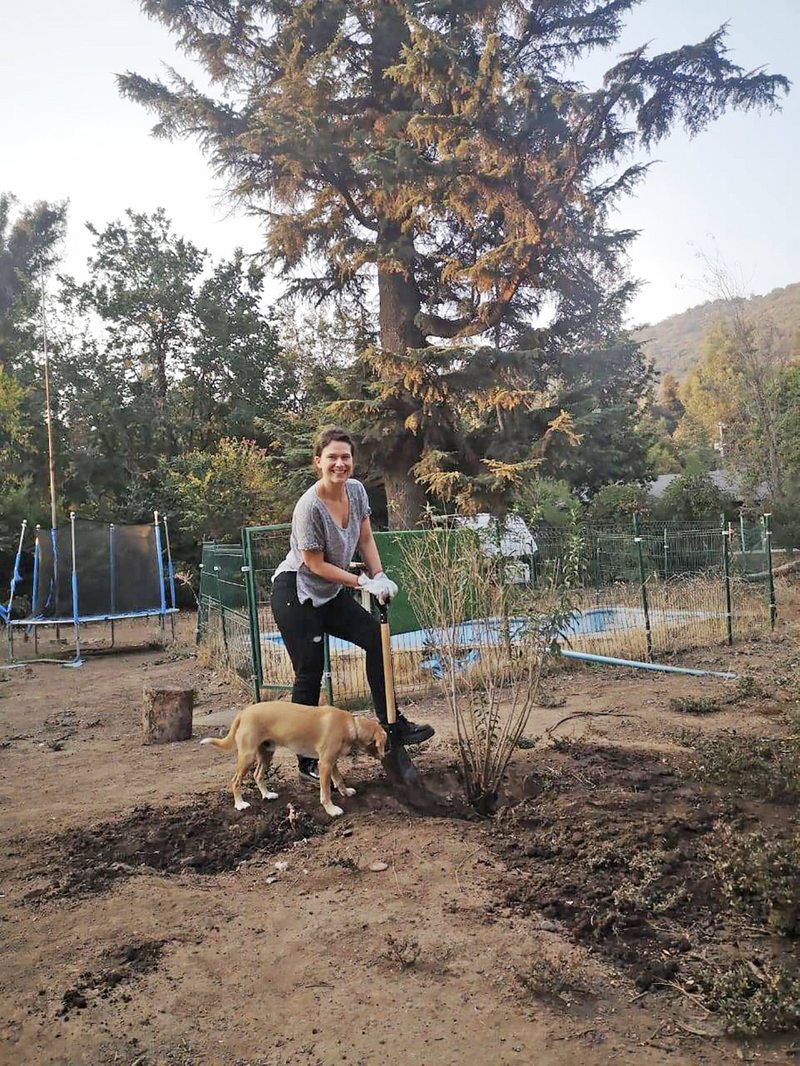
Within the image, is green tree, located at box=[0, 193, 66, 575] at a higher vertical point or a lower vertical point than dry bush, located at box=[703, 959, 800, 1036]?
higher

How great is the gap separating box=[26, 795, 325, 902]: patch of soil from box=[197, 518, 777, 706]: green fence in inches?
74.4

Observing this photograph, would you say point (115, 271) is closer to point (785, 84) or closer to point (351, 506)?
point (785, 84)

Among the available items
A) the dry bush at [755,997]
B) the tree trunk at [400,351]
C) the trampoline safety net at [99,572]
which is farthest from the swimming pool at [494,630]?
the tree trunk at [400,351]

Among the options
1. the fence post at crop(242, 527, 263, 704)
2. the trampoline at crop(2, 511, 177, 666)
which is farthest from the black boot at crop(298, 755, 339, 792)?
the trampoline at crop(2, 511, 177, 666)

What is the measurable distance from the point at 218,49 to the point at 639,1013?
19.3m

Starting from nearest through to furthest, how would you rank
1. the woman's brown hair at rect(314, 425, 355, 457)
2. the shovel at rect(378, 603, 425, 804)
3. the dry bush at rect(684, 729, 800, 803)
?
the dry bush at rect(684, 729, 800, 803)
the shovel at rect(378, 603, 425, 804)
the woman's brown hair at rect(314, 425, 355, 457)

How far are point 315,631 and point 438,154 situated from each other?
13.7 metres

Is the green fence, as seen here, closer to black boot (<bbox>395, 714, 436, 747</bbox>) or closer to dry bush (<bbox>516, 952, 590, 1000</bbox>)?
black boot (<bbox>395, 714, 436, 747</bbox>)

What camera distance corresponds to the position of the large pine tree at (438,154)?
49.3 ft

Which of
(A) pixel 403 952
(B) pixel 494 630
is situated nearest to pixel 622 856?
(A) pixel 403 952

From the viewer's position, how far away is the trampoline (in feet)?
37.0

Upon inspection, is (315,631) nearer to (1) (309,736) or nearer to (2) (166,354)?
(1) (309,736)

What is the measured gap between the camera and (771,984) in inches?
84.0

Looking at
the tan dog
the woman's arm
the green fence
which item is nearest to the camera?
the tan dog
